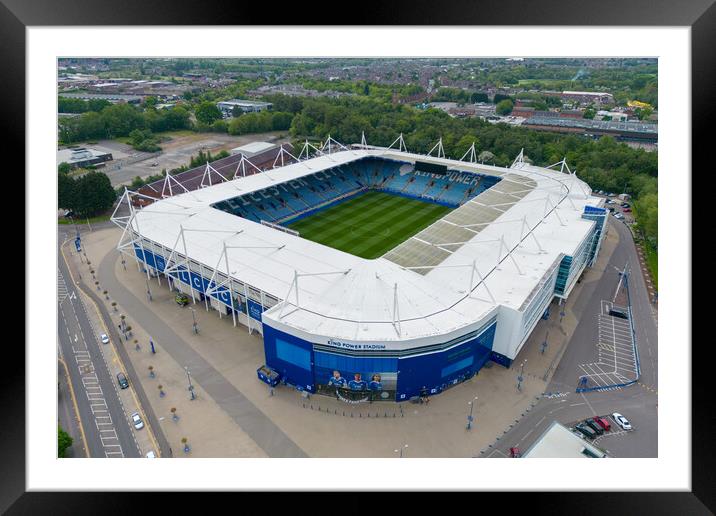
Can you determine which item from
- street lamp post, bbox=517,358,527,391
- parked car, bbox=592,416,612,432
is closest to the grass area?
street lamp post, bbox=517,358,527,391

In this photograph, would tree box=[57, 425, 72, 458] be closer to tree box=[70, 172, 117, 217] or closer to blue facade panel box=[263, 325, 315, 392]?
blue facade panel box=[263, 325, 315, 392]

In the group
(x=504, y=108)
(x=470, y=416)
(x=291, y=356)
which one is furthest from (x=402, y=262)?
(x=504, y=108)

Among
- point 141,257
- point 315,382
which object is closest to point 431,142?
point 141,257

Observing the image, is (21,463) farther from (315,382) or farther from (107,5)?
(315,382)

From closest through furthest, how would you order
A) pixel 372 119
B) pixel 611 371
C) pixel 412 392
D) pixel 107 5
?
pixel 107 5 < pixel 412 392 < pixel 611 371 < pixel 372 119

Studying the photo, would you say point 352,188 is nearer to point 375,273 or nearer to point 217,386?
point 375,273

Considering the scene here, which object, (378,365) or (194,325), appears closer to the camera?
(378,365)
